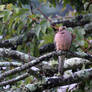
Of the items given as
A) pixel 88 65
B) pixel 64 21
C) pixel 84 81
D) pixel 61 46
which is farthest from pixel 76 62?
pixel 64 21

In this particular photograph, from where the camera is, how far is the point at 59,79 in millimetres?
2268

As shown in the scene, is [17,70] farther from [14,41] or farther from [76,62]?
[14,41]

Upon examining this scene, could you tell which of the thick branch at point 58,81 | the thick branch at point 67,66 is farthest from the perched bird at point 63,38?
the thick branch at point 58,81

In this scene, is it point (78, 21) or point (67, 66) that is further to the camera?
point (78, 21)

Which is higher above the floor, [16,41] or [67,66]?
[16,41]

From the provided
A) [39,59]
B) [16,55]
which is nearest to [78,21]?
[16,55]

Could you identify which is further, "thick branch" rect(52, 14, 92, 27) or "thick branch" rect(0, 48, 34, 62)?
"thick branch" rect(52, 14, 92, 27)

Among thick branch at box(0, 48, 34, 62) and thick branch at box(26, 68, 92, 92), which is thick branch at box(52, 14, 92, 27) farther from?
thick branch at box(26, 68, 92, 92)

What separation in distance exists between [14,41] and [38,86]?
5.42 ft

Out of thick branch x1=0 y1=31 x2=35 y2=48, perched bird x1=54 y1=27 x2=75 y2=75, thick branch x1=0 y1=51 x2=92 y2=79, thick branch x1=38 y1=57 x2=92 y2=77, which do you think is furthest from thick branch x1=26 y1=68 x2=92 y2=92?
thick branch x1=0 y1=31 x2=35 y2=48

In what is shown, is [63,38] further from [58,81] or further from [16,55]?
[58,81]

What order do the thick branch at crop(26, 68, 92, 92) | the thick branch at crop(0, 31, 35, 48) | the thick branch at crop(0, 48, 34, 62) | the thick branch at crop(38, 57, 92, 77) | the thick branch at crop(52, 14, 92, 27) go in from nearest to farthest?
the thick branch at crop(26, 68, 92, 92) < the thick branch at crop(0, 48, 34, 62) < the thick branch at crop(38, 57, 92, 77) < the thick branch at crop(0, 31, 35, 48) < the thick branch at crop(52, 14, 92, 27)

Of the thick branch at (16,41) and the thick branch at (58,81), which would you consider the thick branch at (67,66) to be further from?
the thick branch at (16,41)

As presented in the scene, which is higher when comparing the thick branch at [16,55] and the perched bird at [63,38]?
the perched bird at [63,38]
